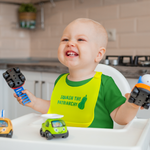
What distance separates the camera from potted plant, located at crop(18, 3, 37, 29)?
258 cm

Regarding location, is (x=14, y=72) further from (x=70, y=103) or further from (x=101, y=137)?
(x=101, y=137)

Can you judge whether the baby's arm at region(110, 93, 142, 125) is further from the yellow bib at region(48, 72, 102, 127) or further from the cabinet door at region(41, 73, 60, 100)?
the cabinet door at region(41, 73, 60, 100)

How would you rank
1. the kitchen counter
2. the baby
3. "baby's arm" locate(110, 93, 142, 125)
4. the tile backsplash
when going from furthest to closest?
the tile backsplash < the kitchen counter < the baby < "baby's arm" locate(110, 93, 142, 125)

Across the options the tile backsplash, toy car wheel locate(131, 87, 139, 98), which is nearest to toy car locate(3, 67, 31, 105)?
toy car wheel locate(131, 87, 139, 98)

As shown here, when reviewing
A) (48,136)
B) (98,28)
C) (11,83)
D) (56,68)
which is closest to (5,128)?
(48,136)

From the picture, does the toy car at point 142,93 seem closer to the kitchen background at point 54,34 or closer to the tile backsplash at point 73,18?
the kitchen background at point 54,34

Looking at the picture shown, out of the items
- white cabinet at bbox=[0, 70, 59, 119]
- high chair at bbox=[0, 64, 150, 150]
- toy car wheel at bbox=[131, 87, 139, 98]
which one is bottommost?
white cabinet at bbox=[0, 70, 59, 119]

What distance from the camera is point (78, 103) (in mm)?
899

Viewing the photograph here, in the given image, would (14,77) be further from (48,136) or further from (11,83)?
(48,136)

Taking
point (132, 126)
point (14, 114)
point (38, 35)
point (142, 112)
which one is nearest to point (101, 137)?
point (132, 126)

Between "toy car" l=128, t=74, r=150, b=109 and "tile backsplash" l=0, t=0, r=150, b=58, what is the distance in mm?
1417

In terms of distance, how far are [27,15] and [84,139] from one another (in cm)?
218

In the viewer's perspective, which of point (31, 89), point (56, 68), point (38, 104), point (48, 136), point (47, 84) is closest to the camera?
point (48, 136)

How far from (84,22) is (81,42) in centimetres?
8
